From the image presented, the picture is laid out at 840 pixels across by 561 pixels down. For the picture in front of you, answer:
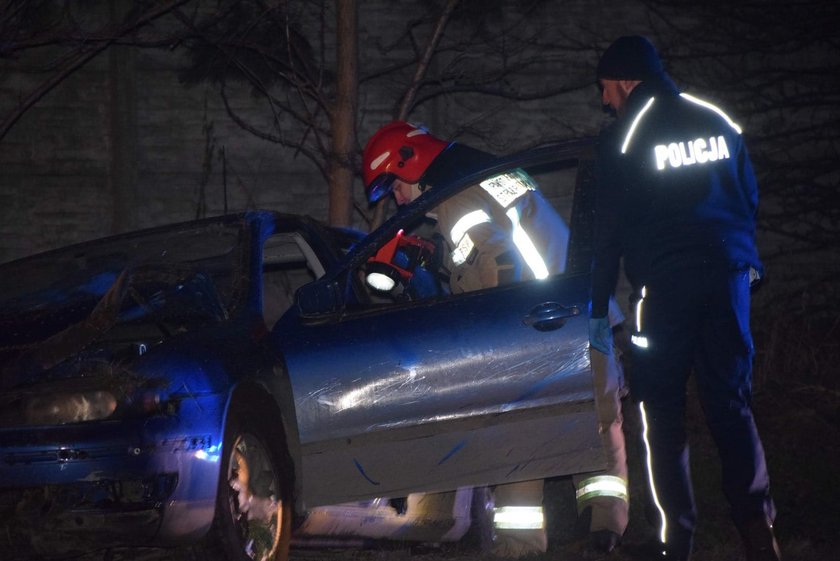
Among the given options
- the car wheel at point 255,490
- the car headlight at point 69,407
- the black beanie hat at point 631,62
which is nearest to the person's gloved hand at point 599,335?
the black beanie hat at point 631,62

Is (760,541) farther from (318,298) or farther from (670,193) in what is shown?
(318,298)

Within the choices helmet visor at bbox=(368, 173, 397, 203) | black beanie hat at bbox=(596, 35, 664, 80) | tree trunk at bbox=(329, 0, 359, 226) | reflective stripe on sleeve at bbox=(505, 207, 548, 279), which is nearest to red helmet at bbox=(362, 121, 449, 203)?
helmet visor at bbox=(368, 173, 397, 203)

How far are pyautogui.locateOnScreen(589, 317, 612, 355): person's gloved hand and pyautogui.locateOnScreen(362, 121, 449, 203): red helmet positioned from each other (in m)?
1.38

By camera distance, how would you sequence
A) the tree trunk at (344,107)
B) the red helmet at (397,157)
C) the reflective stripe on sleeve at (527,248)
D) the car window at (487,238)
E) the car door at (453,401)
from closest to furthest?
the car door at (453,401) < the reflective stripe on sleeve at (527,248) < the car window at (487,238) < the red helmet at (397,157) < the tree trunk at (344,107)

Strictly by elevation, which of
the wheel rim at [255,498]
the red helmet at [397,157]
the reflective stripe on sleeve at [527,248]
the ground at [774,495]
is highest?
the red helmet at [397,157]

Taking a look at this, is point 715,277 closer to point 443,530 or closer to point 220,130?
point 443,530

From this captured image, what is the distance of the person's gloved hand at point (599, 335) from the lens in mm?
4219

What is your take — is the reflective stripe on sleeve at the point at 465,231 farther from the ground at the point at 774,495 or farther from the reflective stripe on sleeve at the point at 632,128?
the ground at the point at 774,495

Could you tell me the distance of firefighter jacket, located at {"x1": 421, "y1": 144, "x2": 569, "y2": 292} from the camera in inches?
181

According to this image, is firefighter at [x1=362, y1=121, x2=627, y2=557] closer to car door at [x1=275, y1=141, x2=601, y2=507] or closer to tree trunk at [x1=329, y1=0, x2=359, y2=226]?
car door at [x1=275, y1=141, x2=601, y2=507]

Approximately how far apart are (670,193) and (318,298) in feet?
4.99

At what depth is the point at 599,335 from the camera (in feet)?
13.9

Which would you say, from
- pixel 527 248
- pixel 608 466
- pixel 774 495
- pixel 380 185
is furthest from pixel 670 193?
pixel 774 495

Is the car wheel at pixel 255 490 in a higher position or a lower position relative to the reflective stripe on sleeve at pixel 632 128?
lower
